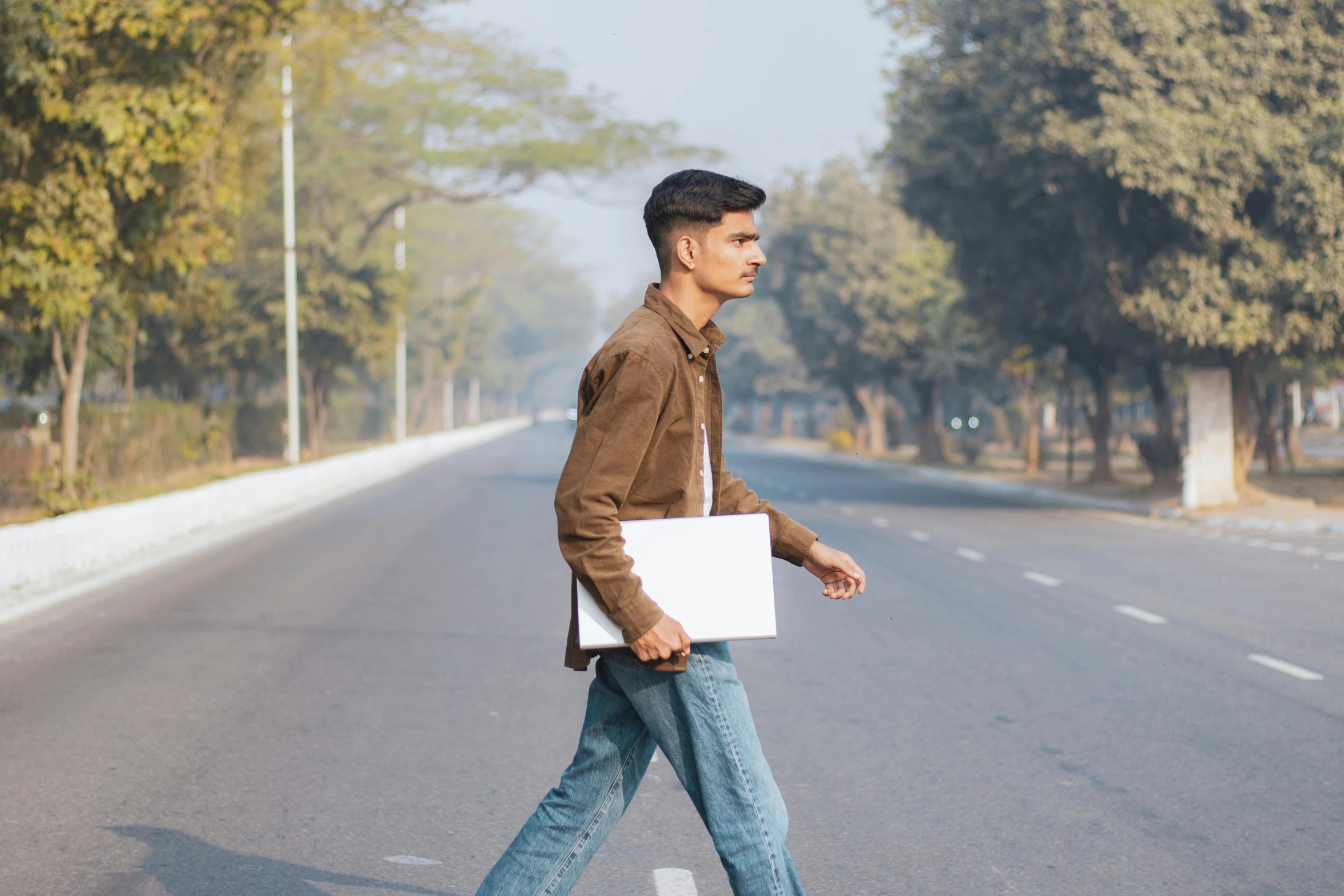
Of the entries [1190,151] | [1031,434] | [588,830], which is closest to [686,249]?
[588,830]

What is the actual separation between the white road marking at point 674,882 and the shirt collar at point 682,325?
2114 mm

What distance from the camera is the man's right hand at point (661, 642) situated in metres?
3.07

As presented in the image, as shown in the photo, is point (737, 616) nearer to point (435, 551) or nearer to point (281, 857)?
point (281, 857)

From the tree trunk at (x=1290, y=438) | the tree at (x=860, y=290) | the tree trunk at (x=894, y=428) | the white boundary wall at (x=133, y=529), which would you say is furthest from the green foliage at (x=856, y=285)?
the white boundary wall at (x=133, y=529)

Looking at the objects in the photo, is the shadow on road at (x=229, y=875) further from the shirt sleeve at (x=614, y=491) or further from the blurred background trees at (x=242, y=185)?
the blurred background trees at (x=242, y=185)

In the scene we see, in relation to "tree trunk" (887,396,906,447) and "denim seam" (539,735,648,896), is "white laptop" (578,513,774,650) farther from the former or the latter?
"tree trunk" (887,396,906,447)

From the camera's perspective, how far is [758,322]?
77.6 m

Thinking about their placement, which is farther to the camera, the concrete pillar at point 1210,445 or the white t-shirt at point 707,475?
the concrete pillar at point 1210,445

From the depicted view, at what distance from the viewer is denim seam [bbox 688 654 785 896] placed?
320 centimetres

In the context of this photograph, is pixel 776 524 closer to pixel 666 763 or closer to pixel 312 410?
pixel 666 763

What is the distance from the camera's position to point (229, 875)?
194 inches

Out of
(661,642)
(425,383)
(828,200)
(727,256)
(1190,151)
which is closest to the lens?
(661,642)

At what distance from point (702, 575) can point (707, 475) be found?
11.8 inches

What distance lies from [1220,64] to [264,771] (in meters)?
19.2
